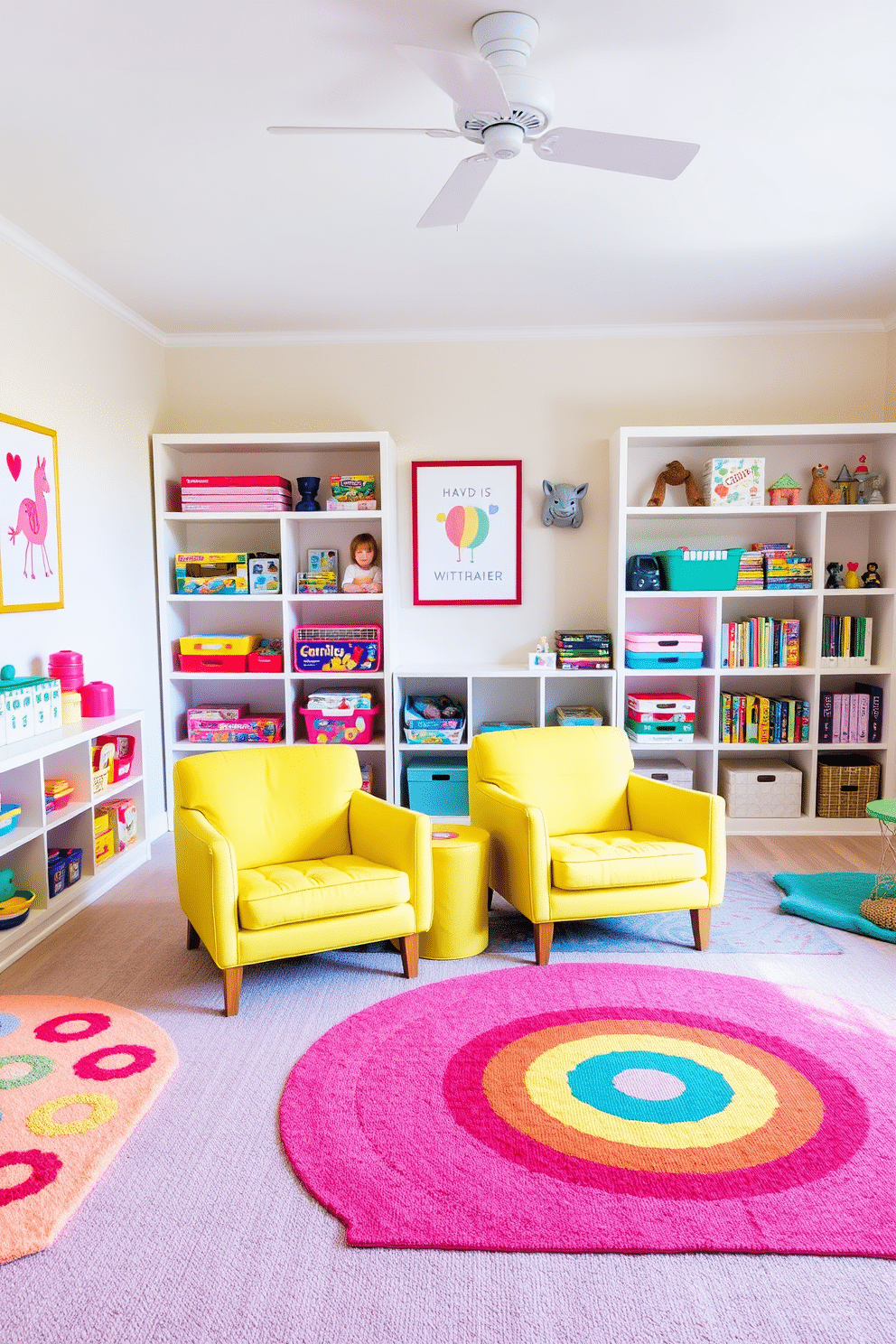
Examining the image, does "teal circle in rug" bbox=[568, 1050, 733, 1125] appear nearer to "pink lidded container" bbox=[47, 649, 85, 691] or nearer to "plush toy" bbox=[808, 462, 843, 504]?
"pink lidded container" bbox=[47, 649, 85, 691]

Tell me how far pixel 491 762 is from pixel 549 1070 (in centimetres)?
136

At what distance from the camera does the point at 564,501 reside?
5.03 meters

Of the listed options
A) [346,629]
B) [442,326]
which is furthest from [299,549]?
[442,326]

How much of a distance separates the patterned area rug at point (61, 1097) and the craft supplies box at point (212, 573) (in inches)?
97.9

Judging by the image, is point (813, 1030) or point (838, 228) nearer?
point (813, 1030)

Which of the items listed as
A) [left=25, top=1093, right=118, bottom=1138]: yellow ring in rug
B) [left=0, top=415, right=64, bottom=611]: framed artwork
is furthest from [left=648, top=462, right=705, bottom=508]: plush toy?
[left=25, top=1093, right=118, bottom=1138]: yellow ring in rug

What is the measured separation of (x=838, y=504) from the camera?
4914mm

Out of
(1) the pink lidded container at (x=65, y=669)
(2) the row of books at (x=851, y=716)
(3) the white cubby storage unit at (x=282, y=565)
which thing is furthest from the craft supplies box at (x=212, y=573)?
(2) the row of books at (x=851, y=716)

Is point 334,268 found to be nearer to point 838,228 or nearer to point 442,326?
point 442,326

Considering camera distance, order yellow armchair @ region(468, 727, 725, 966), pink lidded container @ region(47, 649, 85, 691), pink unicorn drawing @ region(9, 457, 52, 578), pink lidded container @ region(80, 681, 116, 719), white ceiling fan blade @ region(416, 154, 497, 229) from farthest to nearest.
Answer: pink lidded container @ region(80, 681, 116, 719) → pink lidded container @ region(47, 649, 85, 691) → pink unicorn drawing @ region(9, 457, 52, 578) → yellow armchair @ region(468, 727, 725, 966) → white ceiling fan blade @ region(416, 154, 497, 229)

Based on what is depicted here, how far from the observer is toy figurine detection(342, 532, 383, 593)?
16.3 ft

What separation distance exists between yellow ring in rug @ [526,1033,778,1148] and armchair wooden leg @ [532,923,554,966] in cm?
56

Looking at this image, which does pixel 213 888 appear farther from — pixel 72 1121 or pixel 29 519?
pixel 29 519

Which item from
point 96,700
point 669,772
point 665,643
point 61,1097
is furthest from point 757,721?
point 61,1097
